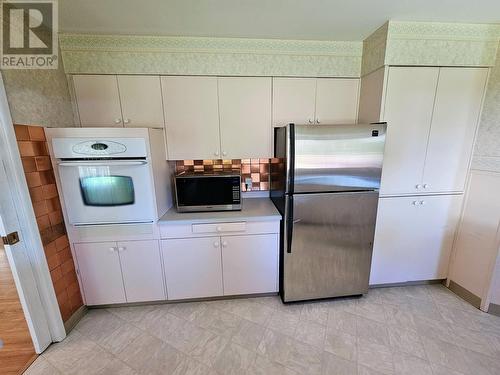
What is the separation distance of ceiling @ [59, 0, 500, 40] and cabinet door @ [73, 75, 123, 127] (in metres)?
0.36

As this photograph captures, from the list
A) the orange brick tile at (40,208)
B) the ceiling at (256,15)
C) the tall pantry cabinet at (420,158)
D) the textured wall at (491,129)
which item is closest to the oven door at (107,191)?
the orange brick tile at (40,208)

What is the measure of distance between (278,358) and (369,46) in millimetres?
2600

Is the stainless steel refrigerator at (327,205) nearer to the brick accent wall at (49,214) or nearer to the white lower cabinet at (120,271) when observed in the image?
the white lower cabinet at (120,271)

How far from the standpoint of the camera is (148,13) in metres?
1.49

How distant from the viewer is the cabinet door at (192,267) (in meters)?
1.84

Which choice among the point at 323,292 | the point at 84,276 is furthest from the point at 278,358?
the point at 84,276

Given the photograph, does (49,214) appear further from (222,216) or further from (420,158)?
(420,158)

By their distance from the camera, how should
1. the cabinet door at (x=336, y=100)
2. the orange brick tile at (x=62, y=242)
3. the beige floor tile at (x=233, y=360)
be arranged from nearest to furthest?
the beige floor tile at (x=233, y=360) → the orange brick tile at (x=62, y=242) → the cabinet door at (x=336, y=100)

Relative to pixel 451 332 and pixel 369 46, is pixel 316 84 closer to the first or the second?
pixel 369 46

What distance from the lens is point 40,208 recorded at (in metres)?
1.52

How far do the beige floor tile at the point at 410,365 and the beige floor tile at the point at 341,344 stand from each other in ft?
0.83

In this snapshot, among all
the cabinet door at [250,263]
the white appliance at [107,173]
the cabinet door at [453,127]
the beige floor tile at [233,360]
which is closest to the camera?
the beige floor tile at [233,360]

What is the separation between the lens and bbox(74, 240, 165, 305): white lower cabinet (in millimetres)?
1783

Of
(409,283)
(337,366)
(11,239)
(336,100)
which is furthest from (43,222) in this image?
(409,283)
